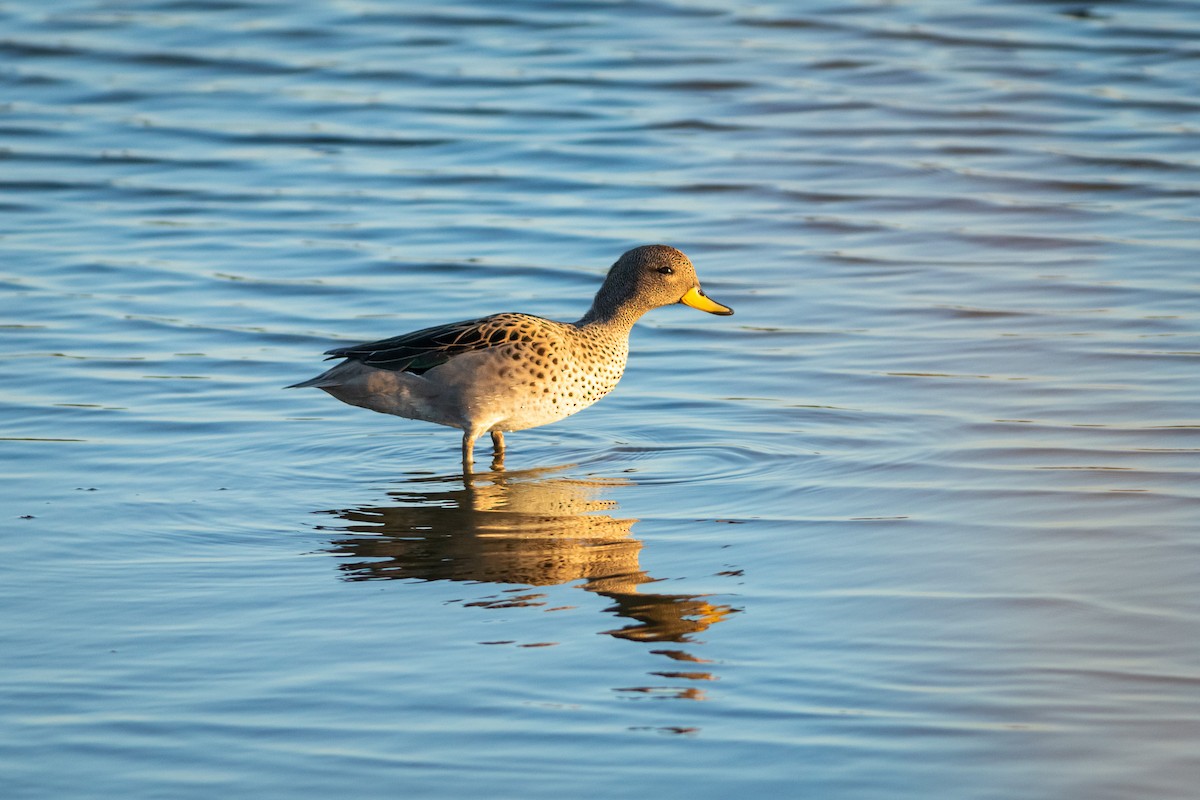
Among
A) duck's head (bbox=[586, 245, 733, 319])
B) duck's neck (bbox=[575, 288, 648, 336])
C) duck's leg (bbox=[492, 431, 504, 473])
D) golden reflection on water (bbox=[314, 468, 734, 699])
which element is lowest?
golden reflection on water (bbox=[314, 468, 734, 699])

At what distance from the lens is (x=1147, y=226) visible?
11.2m

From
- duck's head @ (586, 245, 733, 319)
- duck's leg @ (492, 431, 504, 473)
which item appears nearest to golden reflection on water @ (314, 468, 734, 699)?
duck's leg @ (492, 431, 504, 473)

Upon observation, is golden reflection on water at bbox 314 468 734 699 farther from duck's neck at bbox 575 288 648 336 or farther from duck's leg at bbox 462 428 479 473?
duck's neck at bbox 575 288 648 336

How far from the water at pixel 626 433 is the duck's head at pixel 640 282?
0.53 meters

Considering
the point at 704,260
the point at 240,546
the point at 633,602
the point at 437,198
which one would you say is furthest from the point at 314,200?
Answer: the point at 633,602

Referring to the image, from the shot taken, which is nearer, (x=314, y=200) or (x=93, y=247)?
(x=93, y=247)

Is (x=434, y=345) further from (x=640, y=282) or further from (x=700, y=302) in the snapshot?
(x=700, y=302)

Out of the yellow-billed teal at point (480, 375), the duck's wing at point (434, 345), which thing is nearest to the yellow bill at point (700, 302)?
the yellow-billed teal at point (480, 375)

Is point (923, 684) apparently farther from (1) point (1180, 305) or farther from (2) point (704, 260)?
(2) point (704, 260)

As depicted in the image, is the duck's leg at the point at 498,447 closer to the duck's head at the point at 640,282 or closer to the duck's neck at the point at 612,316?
the duck's neck at the point at 612,316

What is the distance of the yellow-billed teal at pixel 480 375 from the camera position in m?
7.45

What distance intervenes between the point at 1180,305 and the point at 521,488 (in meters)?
4.11

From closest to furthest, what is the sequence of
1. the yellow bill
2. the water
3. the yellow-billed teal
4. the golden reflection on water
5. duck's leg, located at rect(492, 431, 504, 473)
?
the water, the golden reflection on water, the yellow-billed teal, duck's leg, located at rect(492, 431, 504, 473), the yellow bill

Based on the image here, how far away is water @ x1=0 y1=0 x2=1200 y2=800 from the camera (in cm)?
462
